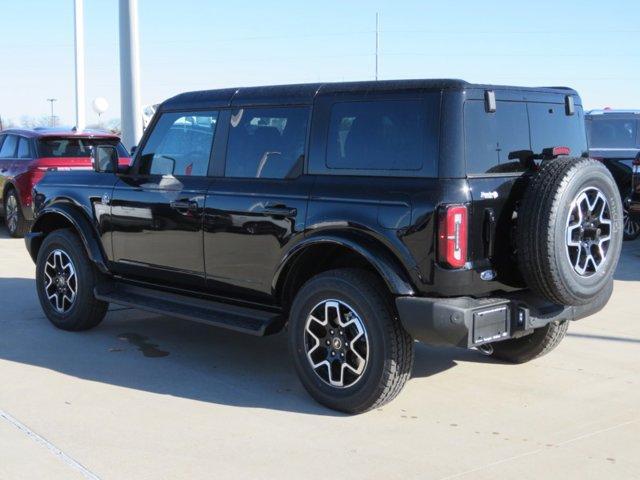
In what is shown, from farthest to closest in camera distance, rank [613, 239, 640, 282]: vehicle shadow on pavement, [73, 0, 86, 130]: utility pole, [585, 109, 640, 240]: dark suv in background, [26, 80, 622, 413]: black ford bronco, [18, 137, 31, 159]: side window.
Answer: [73, 0, 86, 130]: utility pole → [585, 109, 640, 240]: dark suv in background → [18, 137, 31, 159]: side window → [613, 239, 640, 282]: vehicle shadow on pavement → [26, 80, 622, 413]: black ford bronco

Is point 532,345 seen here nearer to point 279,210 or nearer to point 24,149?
point 279,210

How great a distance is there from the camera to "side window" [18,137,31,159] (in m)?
12.3

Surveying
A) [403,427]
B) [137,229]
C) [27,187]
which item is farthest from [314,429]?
[27,187]

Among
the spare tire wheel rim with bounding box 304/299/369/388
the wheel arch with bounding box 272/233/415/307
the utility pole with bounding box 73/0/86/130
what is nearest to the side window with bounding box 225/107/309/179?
the wheel arch with bounding box 272/233/415/307

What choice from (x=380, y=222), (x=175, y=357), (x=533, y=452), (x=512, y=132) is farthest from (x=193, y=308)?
(x=533, y=452)

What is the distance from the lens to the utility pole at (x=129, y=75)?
536 inches

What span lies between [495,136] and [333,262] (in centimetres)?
122

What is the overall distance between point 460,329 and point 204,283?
202 cm

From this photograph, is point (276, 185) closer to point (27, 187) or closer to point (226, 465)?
point (226, 465)

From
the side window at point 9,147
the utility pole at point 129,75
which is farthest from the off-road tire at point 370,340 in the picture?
the utility pole at point 129,75

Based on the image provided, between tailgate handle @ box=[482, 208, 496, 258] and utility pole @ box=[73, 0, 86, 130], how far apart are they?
15554mm

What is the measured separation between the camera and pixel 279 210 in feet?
16.8

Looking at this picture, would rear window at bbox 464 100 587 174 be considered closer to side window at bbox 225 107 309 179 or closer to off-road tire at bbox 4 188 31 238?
side window at bbox 225 107 309 179

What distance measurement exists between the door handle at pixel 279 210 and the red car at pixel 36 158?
709 centimetres
